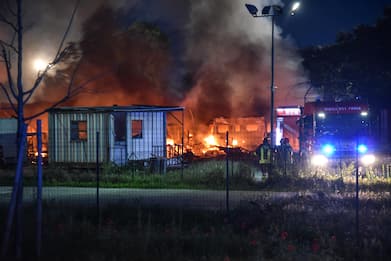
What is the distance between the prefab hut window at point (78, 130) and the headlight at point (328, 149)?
9.84 meters

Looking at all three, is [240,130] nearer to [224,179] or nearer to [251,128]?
[251,128]

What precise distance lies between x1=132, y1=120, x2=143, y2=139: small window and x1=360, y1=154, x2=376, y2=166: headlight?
977cm

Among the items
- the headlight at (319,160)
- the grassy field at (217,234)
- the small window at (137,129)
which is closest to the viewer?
the grassy field at (217,234)

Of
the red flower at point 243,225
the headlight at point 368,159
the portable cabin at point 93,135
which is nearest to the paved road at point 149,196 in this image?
the red flower at point 243,225

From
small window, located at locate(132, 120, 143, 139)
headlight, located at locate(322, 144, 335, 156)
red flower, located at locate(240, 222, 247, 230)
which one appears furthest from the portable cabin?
red flower, located at locate(240, 222, 247, 230)

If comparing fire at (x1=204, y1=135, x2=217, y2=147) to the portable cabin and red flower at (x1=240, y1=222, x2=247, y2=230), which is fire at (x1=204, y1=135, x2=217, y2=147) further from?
red flower at (x1=240, y1=222, x2=247, y2=230)

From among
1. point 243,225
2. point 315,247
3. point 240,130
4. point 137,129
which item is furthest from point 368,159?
point 240,130

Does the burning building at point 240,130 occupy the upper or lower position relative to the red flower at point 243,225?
upper

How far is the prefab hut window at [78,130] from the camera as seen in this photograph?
2282 cm

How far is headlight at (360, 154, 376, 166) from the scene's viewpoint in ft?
64.2

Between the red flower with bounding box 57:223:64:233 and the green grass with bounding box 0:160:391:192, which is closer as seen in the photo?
the red flower with bounding box 57:223:64:233

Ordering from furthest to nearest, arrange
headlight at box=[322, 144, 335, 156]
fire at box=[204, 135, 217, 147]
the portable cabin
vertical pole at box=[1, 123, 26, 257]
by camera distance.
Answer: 1. fire at box=[204, 135, 217, 147]
2. the portable cabin
3. headlight at box=[322, 144, 335, 156]
4. vertical pole at box=[1, 123, 26, 257]

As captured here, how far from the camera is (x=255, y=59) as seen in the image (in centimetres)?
4653

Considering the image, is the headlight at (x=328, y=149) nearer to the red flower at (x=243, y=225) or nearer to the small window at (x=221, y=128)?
the red flower at (x=243, y=225)
